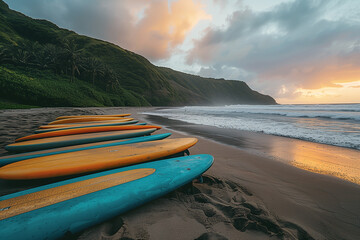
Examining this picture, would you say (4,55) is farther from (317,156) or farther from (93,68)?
(317,156)

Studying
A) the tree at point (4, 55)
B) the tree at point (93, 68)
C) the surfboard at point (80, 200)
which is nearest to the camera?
the surfboard at point (80, 200)

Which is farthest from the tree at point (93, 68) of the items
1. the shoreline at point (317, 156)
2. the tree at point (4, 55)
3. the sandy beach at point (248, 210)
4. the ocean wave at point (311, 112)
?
the sandy beach at point (248, 210)

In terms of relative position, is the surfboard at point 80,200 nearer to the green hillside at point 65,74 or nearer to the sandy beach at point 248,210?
the sandy beach at point 248,210

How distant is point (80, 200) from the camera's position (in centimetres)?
111

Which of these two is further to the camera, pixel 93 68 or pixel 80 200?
pixel 93 68

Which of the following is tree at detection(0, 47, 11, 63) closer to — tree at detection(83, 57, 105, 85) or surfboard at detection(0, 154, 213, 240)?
tree at detection(83, 57, 105, 85)

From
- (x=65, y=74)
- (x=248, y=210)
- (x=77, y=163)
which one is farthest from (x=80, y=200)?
(x=65, y=74)

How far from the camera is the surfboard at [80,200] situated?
0.89 m

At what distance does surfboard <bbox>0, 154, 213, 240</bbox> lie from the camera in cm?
89

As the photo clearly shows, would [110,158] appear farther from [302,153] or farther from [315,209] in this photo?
[302,153]

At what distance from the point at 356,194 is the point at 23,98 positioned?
2374 centimetres

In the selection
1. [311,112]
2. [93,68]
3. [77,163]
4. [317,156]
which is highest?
[93,68]

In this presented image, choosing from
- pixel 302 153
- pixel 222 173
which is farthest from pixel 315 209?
pixel 302 153

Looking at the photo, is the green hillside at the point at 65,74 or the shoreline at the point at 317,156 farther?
the green hillside at the point at 65,74
